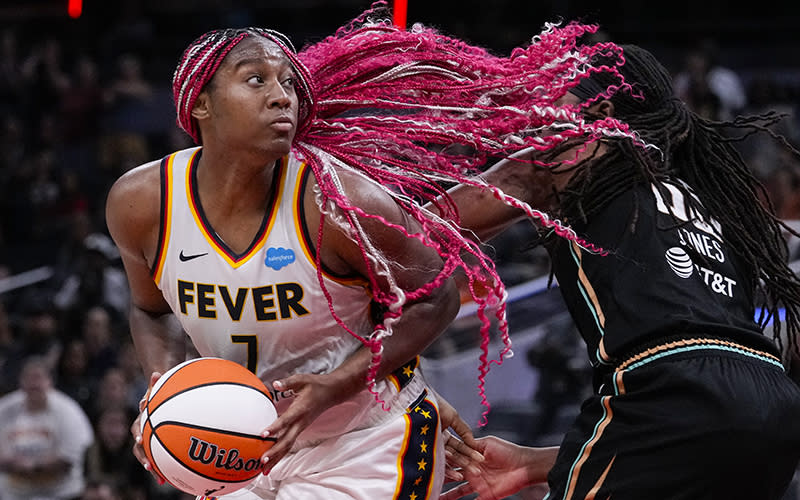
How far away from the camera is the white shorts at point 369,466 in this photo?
9.68 feet

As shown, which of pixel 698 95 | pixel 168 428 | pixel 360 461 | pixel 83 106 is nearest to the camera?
pixel 168 428

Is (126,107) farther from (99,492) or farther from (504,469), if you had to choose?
(504,469)

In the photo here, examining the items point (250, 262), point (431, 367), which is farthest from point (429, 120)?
point (431, 367)

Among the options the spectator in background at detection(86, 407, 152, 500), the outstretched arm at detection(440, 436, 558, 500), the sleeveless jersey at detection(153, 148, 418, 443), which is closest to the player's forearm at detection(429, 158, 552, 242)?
the sleeveless jersey at detection(153, 148, 418, 443)

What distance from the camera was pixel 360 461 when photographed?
2.97 meters

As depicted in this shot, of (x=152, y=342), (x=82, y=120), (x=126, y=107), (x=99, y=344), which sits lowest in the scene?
(x=99, y=344)

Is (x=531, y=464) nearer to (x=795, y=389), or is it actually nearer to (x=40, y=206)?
(x=795, y=389)

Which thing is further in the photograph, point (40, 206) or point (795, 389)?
point (40, 206)

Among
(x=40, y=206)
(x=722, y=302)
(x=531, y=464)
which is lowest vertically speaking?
(x=40, y=206)

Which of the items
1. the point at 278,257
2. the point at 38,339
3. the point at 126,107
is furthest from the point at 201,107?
the point at 126,107

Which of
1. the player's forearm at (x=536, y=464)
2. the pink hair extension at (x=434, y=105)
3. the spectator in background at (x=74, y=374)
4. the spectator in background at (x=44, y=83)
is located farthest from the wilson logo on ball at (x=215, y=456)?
the spectator in background at (x=44, y=83)

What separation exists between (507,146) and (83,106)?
9.13 m

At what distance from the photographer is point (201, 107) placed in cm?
291

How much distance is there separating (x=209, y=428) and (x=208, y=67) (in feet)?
3.03
